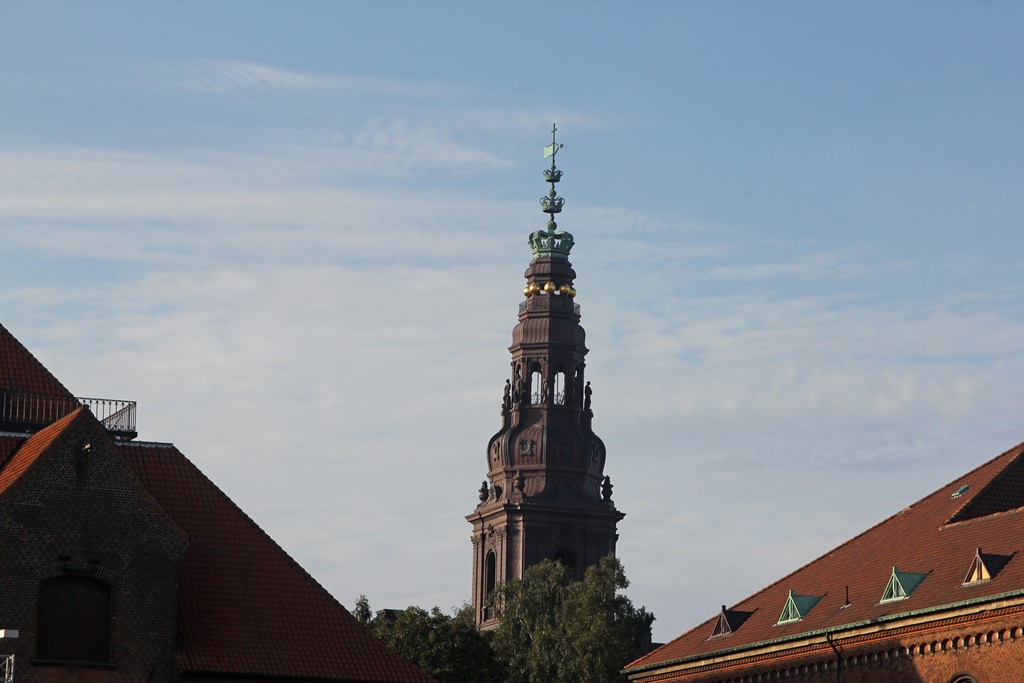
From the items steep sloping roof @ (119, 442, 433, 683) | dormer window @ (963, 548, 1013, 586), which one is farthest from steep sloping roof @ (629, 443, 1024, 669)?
steep sloping roof @ (119, 442, 433, 683)

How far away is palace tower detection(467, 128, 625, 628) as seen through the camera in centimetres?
16562

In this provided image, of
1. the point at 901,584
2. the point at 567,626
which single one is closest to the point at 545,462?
the point at 567,626

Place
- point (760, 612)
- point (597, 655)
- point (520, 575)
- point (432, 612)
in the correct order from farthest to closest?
point (520, 575) → point (597, 655) → point (432, 612) → point (760, 612)

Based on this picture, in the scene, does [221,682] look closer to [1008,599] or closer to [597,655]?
[1008,599]

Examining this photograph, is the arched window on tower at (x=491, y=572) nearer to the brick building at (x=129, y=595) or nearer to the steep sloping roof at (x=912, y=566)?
the steep sloping roof at (x=912, y=566)

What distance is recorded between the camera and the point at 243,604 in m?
59.1

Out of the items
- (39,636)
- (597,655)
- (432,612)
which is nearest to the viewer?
(39,636)

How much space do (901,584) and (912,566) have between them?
6.44 feet

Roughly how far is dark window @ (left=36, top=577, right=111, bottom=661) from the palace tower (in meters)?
107

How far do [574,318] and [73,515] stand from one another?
380 feet

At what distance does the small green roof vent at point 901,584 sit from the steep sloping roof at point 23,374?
25.6 m

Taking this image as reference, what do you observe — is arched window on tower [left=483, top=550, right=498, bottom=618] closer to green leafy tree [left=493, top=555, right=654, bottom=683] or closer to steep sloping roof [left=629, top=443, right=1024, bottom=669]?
green leafy tree [left=493, top=555, right=654, bottom=683]

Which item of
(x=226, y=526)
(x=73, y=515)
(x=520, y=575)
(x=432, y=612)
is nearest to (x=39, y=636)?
(x=73, y=515)

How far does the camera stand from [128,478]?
57.7 m
